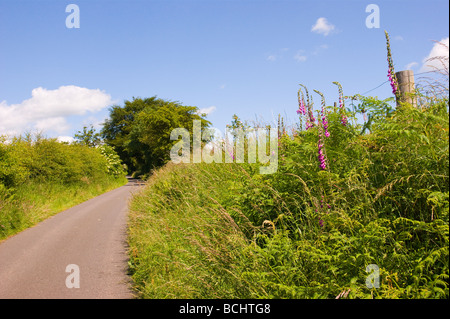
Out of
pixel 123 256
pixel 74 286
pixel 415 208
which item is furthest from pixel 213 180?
pixel 415 208

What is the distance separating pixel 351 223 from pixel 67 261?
6.48 m

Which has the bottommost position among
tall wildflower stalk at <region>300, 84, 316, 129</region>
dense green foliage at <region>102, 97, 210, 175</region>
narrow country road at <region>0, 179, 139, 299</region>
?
narrow country road at <region>0, 179, 139, 299</region>

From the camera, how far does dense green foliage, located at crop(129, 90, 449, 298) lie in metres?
3.17

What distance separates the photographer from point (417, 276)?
120 inches

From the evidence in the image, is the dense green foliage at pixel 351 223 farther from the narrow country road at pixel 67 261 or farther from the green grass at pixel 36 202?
the green grass at pixel 36 202

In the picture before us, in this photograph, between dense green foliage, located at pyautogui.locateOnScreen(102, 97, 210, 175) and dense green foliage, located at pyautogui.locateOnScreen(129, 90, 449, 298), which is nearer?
dense green foliage, located at pyautogui.locateOnScreen(129, 90, 449, 298)

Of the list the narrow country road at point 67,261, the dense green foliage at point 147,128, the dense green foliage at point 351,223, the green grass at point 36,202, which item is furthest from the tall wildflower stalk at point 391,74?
the dense green foliage at point 147,128

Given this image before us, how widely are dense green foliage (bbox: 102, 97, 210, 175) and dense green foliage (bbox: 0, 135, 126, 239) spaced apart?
17.9ft

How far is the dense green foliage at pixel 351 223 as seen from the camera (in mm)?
3174

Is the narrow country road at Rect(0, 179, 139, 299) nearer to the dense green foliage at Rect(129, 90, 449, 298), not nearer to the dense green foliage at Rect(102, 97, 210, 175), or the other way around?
the dense green foliage at Rect(129, 90, 449, 298)

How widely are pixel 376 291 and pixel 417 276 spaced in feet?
1.37

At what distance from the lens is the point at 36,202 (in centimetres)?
1384

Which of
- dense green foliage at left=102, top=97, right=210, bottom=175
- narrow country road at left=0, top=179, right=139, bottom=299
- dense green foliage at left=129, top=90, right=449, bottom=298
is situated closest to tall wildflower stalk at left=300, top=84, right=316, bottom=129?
dense green foliage at left=129, top=90, right=449, bottom=298
